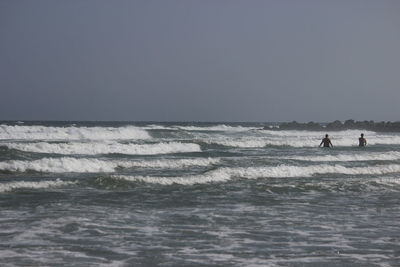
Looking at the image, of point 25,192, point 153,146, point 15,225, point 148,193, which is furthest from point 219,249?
point 153,146

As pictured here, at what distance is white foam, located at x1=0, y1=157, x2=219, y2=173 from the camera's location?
19.6 metres

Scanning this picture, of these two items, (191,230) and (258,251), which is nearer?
(258,251)

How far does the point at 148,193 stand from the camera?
14320mm

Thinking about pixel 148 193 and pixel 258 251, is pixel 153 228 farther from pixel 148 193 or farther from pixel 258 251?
pixel 148 193

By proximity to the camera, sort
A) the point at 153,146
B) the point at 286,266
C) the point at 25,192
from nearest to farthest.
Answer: the point at 286,266, the point at 25,192, the point at 153,146

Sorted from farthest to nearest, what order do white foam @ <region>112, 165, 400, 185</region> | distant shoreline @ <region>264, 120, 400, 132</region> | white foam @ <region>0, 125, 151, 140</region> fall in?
1. distant shoreline @ <region>264, 120, 400, 132</region>
2. white foam @ <region>0, 125, 151, 140</region>
3. white foam @ <region>112, 165, 400, 185</region>

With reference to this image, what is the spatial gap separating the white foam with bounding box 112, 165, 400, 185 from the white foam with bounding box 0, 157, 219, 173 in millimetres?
3792

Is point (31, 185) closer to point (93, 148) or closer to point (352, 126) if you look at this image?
point (93, 148)

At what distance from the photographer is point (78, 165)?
2070 cm

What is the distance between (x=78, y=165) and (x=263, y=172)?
6896 mm

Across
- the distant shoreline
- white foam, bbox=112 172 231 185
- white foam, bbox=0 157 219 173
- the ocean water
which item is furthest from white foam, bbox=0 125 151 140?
white foam, bbox=112 172 231 185

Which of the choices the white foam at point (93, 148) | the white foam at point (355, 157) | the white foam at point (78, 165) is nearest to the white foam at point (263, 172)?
the white foam at point (78, 165)

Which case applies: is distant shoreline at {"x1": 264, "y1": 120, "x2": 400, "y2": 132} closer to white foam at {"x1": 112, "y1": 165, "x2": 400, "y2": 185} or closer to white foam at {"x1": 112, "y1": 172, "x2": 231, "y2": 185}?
white foam at {"x1": 112, "y1": 165, "x2": 400, "y2": 185}

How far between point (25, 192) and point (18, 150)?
14.2 metres
